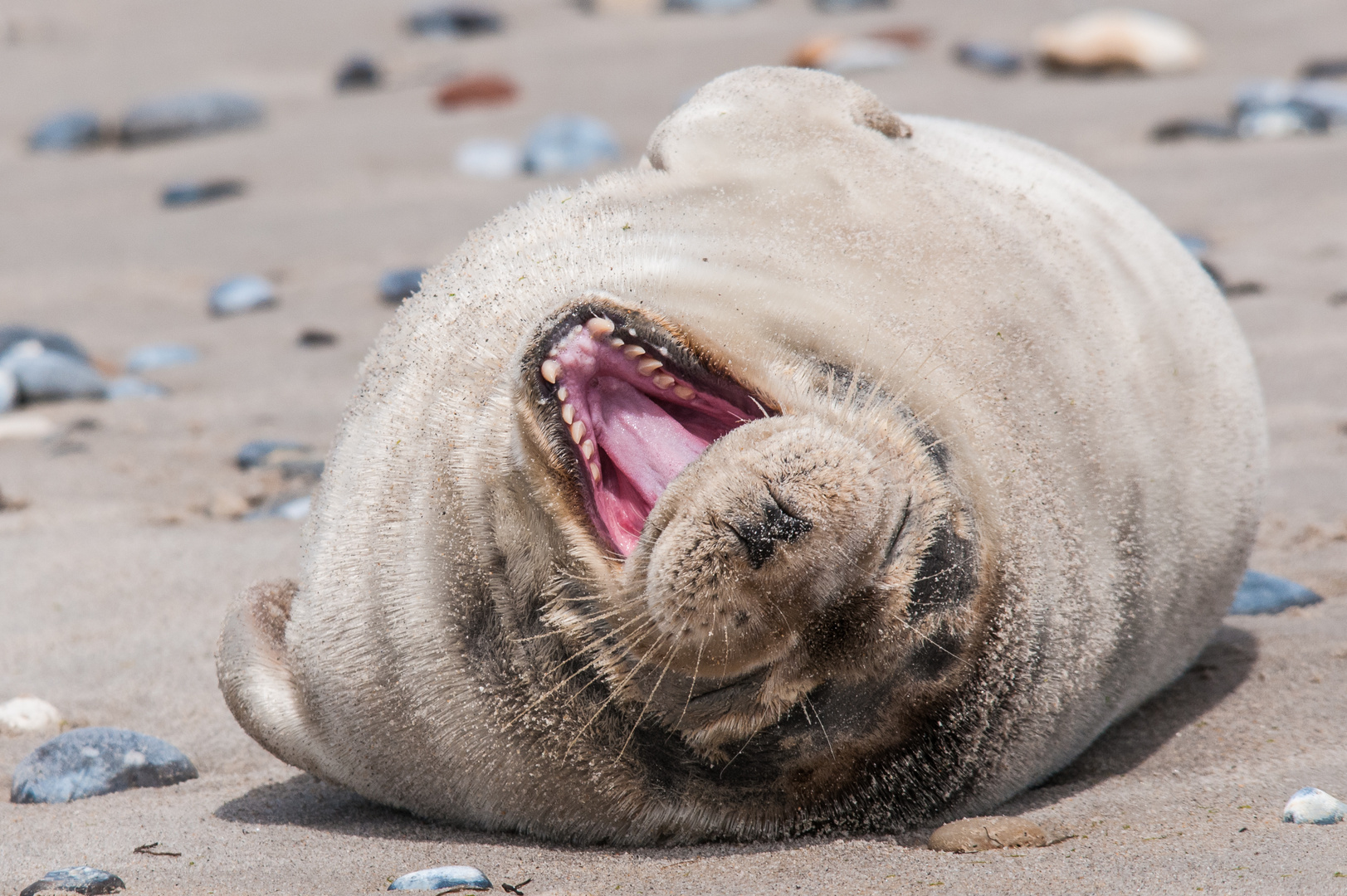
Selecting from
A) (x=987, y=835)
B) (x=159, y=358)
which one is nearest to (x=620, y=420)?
(x=987, y=835)

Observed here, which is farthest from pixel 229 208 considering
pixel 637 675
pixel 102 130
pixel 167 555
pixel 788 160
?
pixel 637 675

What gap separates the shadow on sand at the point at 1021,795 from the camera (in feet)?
8.55

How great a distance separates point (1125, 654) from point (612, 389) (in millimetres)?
1060

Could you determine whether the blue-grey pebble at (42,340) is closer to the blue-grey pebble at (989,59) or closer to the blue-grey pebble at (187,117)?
the blue-grey pebble at (187,117)

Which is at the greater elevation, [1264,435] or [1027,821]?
[1264,435]

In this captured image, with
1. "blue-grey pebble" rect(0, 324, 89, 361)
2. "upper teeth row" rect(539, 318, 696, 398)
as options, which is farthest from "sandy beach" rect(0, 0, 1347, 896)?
"upper teeth row" rect(539, 318, 696, 398)

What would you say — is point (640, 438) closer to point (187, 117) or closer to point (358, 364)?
point (358, 364)

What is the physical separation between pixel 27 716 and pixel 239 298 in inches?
136

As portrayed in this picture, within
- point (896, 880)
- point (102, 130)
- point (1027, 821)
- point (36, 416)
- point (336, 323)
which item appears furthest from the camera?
point (102, 130)

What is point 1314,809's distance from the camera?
2365 mm

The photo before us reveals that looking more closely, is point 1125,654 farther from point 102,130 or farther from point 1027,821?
point 102,130

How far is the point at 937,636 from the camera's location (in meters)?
2.31

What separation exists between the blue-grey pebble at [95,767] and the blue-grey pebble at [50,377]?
2.62 metres

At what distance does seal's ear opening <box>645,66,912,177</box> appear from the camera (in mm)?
2957
